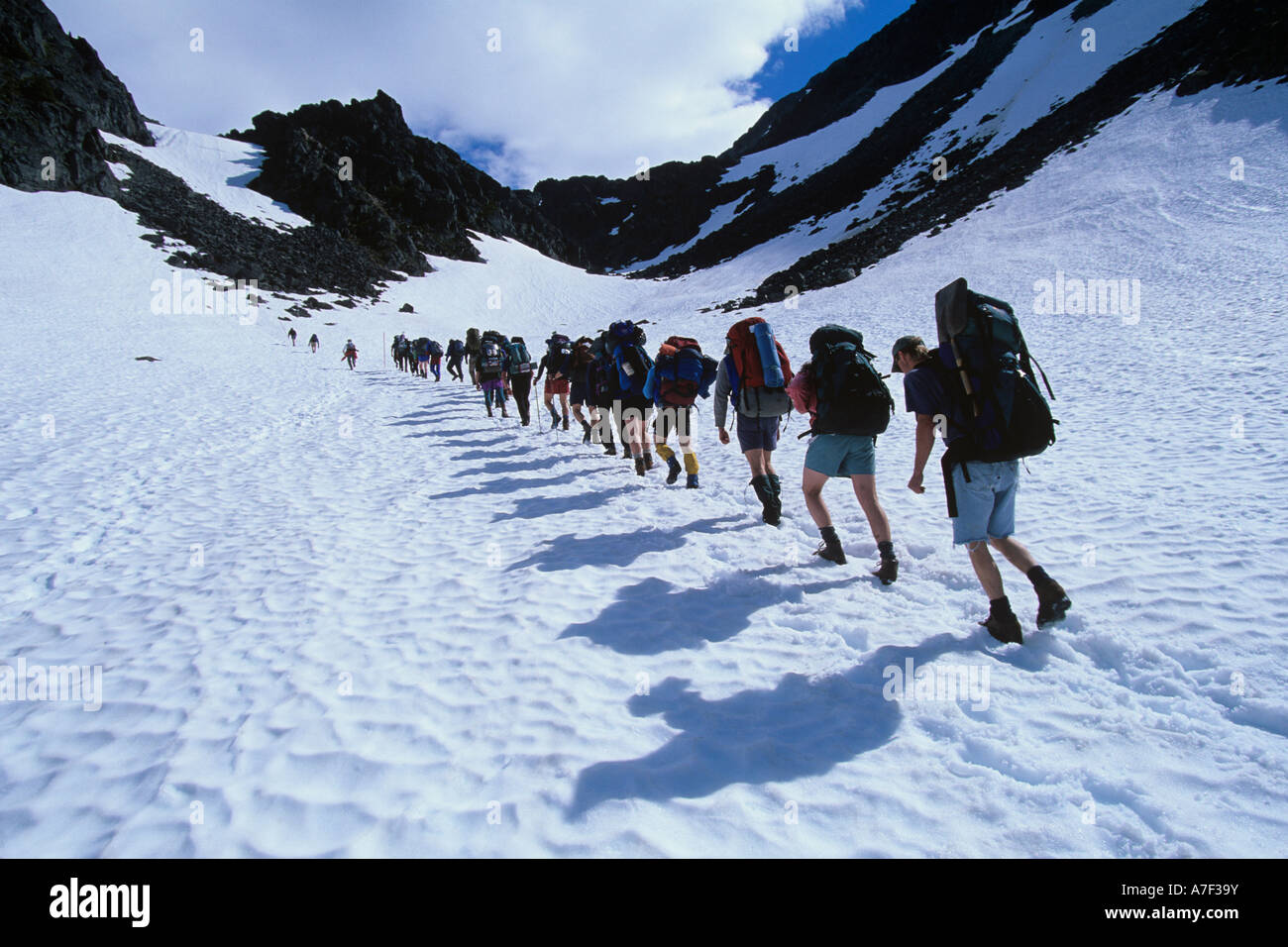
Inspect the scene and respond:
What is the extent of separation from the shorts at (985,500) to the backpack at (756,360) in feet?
7.57

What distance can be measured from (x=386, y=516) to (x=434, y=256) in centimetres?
7303

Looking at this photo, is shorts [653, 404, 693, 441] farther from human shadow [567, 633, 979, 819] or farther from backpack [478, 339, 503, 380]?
backpack [478, 339, 503, 380]

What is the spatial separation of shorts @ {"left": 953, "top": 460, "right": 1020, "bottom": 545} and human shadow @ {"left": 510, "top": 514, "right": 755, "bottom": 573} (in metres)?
2.71

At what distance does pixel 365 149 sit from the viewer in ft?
259

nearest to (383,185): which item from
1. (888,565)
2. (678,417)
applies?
(678,417)

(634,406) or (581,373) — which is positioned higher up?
Answer: (581,373)

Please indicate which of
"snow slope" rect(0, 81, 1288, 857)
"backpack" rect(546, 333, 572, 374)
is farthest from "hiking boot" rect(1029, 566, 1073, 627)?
"backpack" rect(546, 333, 572, 374)

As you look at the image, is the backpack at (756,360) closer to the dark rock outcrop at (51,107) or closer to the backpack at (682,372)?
the backpack at (682,372)

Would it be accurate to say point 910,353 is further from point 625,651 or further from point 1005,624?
point 625,651

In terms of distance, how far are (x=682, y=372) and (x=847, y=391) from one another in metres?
2.37

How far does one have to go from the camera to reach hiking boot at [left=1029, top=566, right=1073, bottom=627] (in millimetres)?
3498

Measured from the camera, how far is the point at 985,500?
3373 mm

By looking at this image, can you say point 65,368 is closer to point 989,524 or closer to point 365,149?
point 989,524
